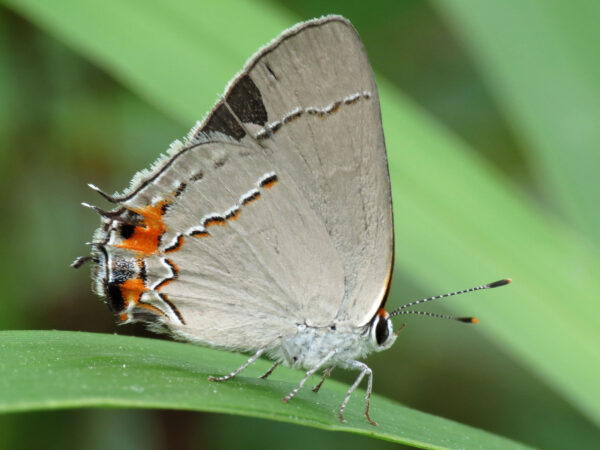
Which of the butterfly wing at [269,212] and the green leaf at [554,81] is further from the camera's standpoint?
the green leaf at [554,81]

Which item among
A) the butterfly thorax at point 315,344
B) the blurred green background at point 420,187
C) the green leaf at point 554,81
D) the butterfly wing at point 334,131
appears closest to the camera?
the butterfly wing at point 334,131

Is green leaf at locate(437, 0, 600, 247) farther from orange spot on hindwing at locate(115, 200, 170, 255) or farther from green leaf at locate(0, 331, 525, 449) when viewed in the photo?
orange spot on hindwing at locate(115, 200, 170, 255)

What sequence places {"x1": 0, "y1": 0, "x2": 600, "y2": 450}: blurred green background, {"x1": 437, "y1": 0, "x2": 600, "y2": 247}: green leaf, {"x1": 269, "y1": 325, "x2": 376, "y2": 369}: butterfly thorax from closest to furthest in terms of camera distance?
{"x1": 269, "y1": 325, "x2": 376, "y2": 369}: butterfly thorax
{"x1": 0, "y1": 0, "x2": 600, "y2": 450}: blurred green background
{"x1": 437, "y1": 0, "x2": 600, "y2": 247}: green leaf

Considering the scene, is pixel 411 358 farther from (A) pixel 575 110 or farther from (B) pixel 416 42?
(B) pixel 416 42

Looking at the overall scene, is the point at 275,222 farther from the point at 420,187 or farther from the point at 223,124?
the point at 420,187

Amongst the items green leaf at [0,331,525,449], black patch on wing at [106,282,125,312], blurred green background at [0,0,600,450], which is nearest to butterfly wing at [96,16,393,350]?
black patch on wing at [106,282,125,312]

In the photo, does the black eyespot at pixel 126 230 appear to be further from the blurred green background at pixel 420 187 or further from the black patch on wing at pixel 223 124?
the blurred green background at pixel 420 187

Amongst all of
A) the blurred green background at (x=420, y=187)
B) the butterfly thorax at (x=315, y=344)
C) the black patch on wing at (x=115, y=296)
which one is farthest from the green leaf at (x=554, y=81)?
the black patch on wing at (x=115, y=296)

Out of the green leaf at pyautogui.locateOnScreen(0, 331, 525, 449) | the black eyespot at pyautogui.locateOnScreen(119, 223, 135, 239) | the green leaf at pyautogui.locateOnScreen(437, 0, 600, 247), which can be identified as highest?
the green leaf at pyautogui.locateOnScreen(437, 0, 600, 247)
